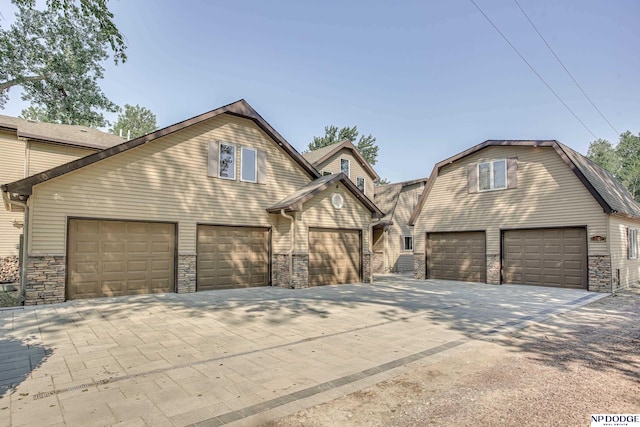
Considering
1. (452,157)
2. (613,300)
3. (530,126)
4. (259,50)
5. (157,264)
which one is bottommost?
(613,300)

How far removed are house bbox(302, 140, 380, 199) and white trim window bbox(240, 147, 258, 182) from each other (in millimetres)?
8115

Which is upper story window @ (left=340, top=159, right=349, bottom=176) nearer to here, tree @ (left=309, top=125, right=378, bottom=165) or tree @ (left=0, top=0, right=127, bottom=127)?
tree @ (left=0, top=0, right=127, bottom=127)

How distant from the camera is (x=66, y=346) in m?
5.58

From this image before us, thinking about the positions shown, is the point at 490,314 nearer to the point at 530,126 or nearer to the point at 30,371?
the point at 30,371

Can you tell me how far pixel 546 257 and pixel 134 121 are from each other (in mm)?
43427

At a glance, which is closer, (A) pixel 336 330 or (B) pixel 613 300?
(A) pixel 336 330

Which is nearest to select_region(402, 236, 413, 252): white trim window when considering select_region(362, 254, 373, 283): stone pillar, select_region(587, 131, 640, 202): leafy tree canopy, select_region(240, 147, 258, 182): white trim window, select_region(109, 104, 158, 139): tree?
select_region(362, 254, 373, 283): stone pillar

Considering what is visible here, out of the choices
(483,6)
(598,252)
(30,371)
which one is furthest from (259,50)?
(598,252)

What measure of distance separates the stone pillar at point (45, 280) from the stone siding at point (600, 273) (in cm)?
1716

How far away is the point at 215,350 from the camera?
5426 millimetres

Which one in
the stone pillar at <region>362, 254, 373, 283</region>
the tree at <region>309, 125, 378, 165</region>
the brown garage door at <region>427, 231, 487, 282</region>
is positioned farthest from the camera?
the tree at <region>309, 125, 378, 165</region>

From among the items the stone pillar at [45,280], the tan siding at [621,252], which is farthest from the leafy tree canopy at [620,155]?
the stone pillar at [45,280]

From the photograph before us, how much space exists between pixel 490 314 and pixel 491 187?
8.83m

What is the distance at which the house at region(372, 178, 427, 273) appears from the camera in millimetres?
23266
